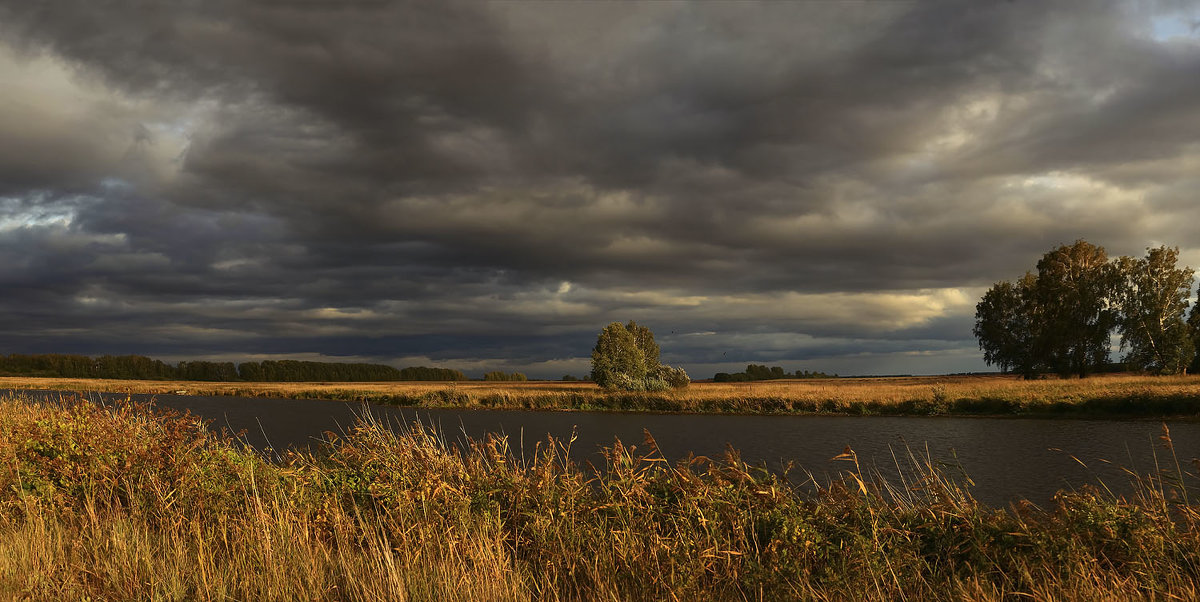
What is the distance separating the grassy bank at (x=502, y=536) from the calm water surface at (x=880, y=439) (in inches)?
317

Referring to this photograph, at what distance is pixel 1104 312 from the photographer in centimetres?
6719

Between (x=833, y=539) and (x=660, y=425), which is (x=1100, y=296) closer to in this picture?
(x=660, y=425)

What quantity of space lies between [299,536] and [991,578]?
281 inches

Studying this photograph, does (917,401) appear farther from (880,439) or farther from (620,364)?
(620,364)

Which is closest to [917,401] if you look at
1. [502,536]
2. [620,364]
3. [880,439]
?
[880,439]

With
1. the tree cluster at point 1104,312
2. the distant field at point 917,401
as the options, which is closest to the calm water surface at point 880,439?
the distant field at point 917,401

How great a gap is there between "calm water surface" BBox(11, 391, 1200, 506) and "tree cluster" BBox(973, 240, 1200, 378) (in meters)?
34.6

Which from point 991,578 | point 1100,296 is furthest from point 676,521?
point 1100,296

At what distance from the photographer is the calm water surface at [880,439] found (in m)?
22.3

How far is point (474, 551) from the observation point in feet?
20.3

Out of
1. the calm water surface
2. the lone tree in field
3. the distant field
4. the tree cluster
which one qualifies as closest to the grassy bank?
the calm water surface

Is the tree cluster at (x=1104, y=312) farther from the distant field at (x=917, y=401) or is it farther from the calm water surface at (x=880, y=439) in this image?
the calm water surface at (x=880, y=439)

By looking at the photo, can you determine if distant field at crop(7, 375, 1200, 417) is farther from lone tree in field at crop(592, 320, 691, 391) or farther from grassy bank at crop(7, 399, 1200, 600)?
grassy bank at crop(7, 399, 1200, 600)

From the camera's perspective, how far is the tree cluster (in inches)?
2544
